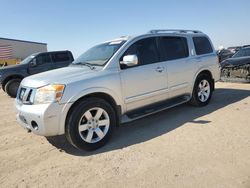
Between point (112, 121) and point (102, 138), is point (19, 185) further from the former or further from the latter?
point (112, 121)

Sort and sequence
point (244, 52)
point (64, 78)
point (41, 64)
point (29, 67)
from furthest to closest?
point (41, 64), point (29, 67), point (244, 52), point (64, 78)

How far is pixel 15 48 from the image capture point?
131ft

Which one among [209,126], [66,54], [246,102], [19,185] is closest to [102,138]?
[19,185]

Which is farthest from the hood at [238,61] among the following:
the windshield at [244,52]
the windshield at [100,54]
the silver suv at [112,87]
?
the windshield at [100,54]

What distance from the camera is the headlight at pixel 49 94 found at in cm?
395

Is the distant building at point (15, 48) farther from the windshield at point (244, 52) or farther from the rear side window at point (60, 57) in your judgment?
the windshield at point (244, 52)

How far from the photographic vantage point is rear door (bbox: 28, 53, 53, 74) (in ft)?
39.2

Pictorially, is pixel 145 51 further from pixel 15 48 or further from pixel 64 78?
pixel 15 48

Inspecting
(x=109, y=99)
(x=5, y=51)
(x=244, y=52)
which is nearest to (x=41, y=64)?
(x=109, y=99)

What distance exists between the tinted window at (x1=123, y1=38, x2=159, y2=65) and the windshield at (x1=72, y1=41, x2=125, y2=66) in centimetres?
25

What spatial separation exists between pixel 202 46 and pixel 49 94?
4.29 meters

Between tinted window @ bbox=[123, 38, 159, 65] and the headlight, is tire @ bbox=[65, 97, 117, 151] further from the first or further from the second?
tinted window @ bbox=[123, 38, 159, 65]

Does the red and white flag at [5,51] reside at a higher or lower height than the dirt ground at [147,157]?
higher

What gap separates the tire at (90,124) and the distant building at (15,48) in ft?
118
